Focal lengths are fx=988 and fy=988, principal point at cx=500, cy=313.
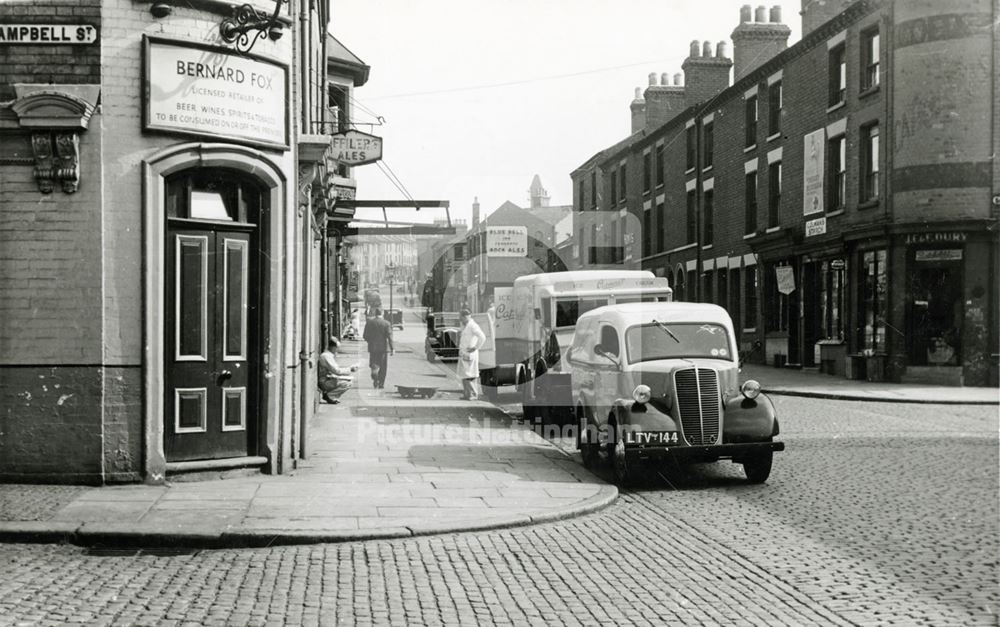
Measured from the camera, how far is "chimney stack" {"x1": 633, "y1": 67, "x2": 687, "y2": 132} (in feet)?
145

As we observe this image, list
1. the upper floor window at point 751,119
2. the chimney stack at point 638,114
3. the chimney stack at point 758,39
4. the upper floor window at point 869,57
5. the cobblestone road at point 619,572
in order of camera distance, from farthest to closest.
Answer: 1. the chimney stack at point 638,114
2. the chimney stack at point 758,39
3. the upper floor window at point 751,119
4. the upper floor window at point 869,57
5. the cobblestone road at point 619,572

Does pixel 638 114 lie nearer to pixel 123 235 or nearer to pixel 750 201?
pixel 750 201

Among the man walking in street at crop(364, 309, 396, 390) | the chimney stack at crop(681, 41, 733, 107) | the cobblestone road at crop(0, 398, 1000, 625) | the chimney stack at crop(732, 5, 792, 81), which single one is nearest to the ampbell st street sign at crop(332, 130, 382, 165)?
the man walking in street at crop(364, 309, 396, 390)

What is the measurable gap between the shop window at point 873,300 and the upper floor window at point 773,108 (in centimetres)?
779

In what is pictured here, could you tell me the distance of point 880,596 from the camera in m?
5.92

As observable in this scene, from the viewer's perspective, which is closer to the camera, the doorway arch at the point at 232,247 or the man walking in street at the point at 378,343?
the doorway arch at the point at 232,247

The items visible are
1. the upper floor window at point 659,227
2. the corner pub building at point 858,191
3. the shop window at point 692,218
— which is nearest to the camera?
the corner pub building at point 858,191

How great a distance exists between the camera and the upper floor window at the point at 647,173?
143 feet

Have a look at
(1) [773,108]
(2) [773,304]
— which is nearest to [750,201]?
(1) [773,108]

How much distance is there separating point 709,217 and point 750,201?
3978 mm

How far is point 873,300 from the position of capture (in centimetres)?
2431

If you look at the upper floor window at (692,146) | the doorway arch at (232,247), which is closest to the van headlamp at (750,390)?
the doorway arch at (232,247)

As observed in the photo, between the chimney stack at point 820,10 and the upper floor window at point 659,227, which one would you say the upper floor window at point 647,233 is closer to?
the upper floor window at point 659,227

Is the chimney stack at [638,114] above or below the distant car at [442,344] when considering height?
above
